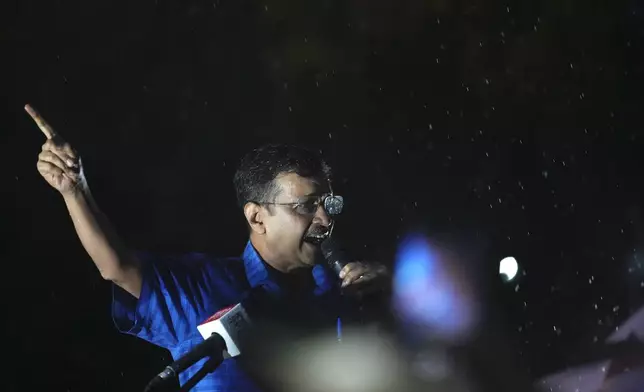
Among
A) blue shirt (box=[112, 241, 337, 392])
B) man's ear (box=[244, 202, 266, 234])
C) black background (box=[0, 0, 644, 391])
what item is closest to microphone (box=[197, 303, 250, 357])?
blue shirt (box=[112, 241, 337, 392])

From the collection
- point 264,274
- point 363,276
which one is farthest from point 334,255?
point 264,274

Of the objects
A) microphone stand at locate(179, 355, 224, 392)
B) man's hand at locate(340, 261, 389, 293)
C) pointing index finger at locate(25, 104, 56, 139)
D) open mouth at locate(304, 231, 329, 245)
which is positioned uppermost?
pointing index finger at locate(25, 104, 56, 139)

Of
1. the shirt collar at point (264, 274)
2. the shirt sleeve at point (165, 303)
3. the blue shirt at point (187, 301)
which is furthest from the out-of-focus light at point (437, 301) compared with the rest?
the shirt sleeve at point (165, 303)

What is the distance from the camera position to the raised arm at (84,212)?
193 cm

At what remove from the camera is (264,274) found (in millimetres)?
2361

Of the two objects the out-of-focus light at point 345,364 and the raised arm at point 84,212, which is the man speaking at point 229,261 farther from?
the out-of-focus light at point 345,364

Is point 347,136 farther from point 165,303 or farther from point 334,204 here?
point 165,303

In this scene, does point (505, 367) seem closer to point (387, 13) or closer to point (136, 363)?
point (136, 363)

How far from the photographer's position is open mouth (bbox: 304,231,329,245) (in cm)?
231

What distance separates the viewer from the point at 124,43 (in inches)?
108

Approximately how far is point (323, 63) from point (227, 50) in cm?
45

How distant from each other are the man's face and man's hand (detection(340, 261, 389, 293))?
310mm

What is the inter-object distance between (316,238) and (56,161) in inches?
32.7

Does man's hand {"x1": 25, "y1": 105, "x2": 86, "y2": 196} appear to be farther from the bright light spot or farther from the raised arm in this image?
the bright light spot
